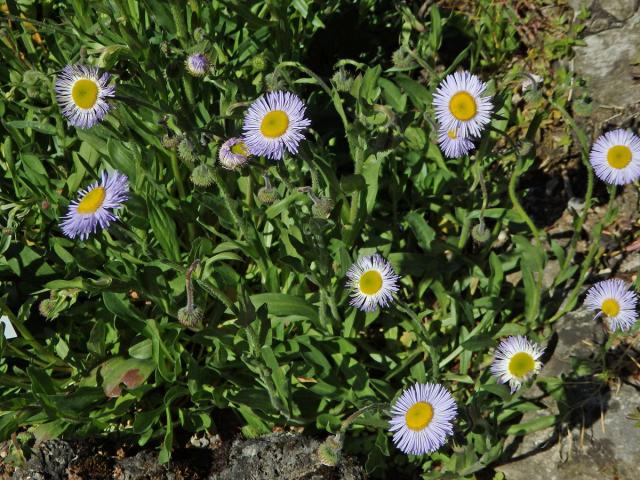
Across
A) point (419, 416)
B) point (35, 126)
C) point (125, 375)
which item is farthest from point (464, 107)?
point (35, 126)

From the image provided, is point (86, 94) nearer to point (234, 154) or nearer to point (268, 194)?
point (234, 154)

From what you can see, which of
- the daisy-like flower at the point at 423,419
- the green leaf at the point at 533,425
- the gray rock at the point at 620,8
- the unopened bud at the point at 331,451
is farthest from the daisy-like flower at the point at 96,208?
the gray rock at the point at 620,8

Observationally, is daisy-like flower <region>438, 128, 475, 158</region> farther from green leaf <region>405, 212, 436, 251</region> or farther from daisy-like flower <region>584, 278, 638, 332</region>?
daisy-like flower <region>584, 278, 638, 332</region>

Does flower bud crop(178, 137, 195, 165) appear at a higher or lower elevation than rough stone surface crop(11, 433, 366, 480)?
higher

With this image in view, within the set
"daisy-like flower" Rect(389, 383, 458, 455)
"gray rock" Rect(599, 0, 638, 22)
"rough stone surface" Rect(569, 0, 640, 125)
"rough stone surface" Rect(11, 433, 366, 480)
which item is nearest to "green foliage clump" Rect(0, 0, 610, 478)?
"rough stone surface" Rect(11, 433, 366, 480)

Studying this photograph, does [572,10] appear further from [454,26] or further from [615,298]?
[615,298]

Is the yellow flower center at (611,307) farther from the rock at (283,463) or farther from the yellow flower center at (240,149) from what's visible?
the yellow flower center at (240,149)
